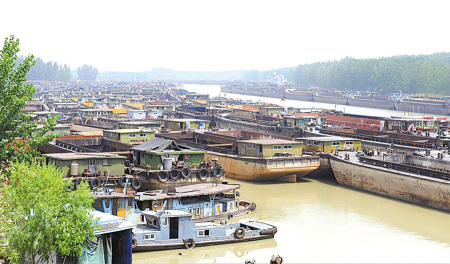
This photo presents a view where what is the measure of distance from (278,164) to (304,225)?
1058cm

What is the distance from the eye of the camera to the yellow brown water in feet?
84.3

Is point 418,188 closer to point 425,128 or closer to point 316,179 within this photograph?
point 316,179

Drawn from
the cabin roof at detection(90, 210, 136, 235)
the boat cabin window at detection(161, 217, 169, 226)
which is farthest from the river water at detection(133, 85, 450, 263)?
the cabin roof at detection(90, 210, 136, 235)

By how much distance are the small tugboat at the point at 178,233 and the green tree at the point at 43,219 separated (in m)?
7.78

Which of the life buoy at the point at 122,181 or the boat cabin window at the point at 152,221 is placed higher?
the life buoy at the point at 122,181

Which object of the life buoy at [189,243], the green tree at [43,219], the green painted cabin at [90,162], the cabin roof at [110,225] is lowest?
the life buoy at [189,243]

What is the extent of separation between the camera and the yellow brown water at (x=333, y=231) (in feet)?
84.3

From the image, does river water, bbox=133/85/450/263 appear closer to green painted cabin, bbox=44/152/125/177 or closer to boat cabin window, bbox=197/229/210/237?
boat cabin window, bbox=197/229/210/237

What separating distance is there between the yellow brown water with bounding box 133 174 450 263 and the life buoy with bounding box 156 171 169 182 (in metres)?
5.32

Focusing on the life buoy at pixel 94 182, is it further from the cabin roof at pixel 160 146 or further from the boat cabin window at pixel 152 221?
the cabin roof at pixel 160 146

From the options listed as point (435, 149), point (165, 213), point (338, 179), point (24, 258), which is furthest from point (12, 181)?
point (435, 149)

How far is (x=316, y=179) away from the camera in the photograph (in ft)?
147

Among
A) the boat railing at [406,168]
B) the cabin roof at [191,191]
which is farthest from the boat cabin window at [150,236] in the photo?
the boat railing at [406,168]

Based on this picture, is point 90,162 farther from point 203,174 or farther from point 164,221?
point 164,221
